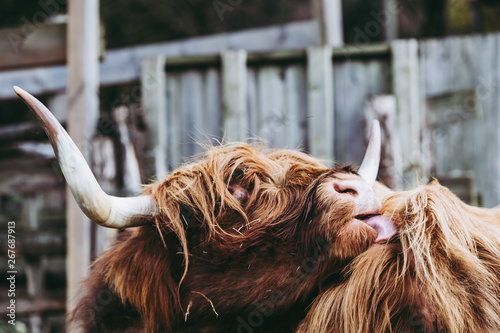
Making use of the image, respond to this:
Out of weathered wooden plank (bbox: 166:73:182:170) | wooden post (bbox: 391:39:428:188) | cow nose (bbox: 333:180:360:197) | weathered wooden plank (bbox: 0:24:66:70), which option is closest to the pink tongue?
cow nose (bbox: 333:180:360:197)

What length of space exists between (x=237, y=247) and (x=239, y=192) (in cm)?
25

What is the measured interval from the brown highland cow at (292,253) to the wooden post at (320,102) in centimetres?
227

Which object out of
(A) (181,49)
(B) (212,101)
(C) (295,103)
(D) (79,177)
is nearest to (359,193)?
(D) (79,177)

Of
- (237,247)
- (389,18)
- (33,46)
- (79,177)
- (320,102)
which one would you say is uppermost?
(389,18)

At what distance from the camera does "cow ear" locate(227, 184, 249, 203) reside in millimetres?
2326

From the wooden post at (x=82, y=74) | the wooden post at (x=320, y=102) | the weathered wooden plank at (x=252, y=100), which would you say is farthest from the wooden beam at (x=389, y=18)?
the wooden post at (x=82, y=74)

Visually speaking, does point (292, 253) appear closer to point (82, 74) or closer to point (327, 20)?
point (82, 74)

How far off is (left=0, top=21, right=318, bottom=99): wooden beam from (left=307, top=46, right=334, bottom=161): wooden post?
91 cm

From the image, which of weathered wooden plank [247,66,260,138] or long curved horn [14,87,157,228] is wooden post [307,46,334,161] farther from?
long curved horn [14,87,157,228]

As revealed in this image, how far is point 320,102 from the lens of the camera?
4.76 meters

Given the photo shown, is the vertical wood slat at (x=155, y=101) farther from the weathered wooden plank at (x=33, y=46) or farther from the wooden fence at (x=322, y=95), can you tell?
the weathered wooden plank at (x=33, y=46)

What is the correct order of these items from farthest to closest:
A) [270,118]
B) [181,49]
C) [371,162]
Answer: [181,49] < [270,118] < [371,162]

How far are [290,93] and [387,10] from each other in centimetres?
514

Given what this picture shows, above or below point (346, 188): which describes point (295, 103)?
above
